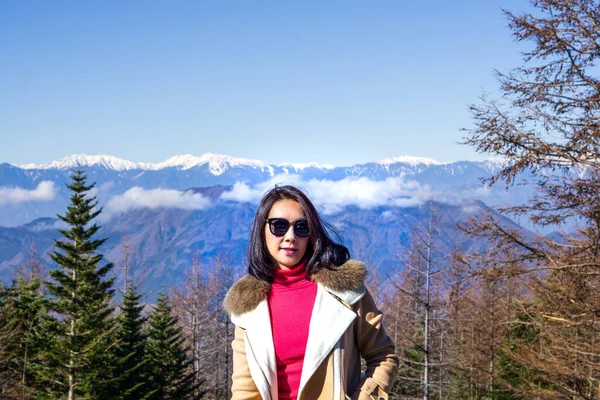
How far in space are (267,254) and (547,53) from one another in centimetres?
707

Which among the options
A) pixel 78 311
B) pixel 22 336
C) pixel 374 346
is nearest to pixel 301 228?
pixel 374 346

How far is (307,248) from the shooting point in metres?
2.76

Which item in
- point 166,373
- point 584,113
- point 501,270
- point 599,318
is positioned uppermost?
point 584,113

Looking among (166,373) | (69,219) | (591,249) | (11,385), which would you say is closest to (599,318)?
(591,249)

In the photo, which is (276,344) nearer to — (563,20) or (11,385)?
(563,20)

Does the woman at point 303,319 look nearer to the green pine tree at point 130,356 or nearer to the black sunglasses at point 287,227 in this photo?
the black sunglasses at point 287,227

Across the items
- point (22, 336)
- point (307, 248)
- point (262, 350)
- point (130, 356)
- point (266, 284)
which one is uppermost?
point (307, 248)

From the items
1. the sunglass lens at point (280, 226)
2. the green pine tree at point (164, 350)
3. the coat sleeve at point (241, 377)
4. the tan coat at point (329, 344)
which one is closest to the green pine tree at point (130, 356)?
the green pine tree at point (164, 350)

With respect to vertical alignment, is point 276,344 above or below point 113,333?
above

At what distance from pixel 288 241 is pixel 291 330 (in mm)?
409

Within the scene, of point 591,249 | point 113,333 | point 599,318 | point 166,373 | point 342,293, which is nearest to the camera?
point 342,293

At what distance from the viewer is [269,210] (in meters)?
2.77

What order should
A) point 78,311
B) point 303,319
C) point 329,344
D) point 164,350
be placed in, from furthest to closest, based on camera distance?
point 164,350
point 78,311
point 303,319
point 329,344

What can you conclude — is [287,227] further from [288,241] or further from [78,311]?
[78,311]
